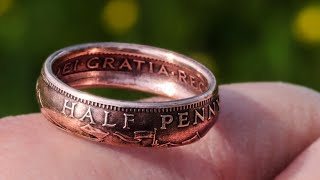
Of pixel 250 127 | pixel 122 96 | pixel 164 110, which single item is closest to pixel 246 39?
pixel 122 96

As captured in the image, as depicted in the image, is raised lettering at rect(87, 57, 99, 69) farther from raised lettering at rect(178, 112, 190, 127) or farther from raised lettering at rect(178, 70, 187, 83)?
raised lettering at rect(178, 112, 190, 127)

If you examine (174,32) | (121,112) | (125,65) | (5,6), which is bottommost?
(174,32)

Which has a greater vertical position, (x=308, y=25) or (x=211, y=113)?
(x=211, y=113)

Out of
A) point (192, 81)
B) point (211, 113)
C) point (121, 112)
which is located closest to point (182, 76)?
point (192, 81)

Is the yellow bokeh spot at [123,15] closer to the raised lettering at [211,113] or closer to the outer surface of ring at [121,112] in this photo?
the outer surface of ring at [121,112]

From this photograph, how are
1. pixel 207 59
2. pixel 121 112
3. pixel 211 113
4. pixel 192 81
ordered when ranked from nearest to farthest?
pixel 121 112, pixel 211 113, pixel 192 81, pixel 207 59

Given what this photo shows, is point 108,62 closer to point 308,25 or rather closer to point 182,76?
point 182,76
